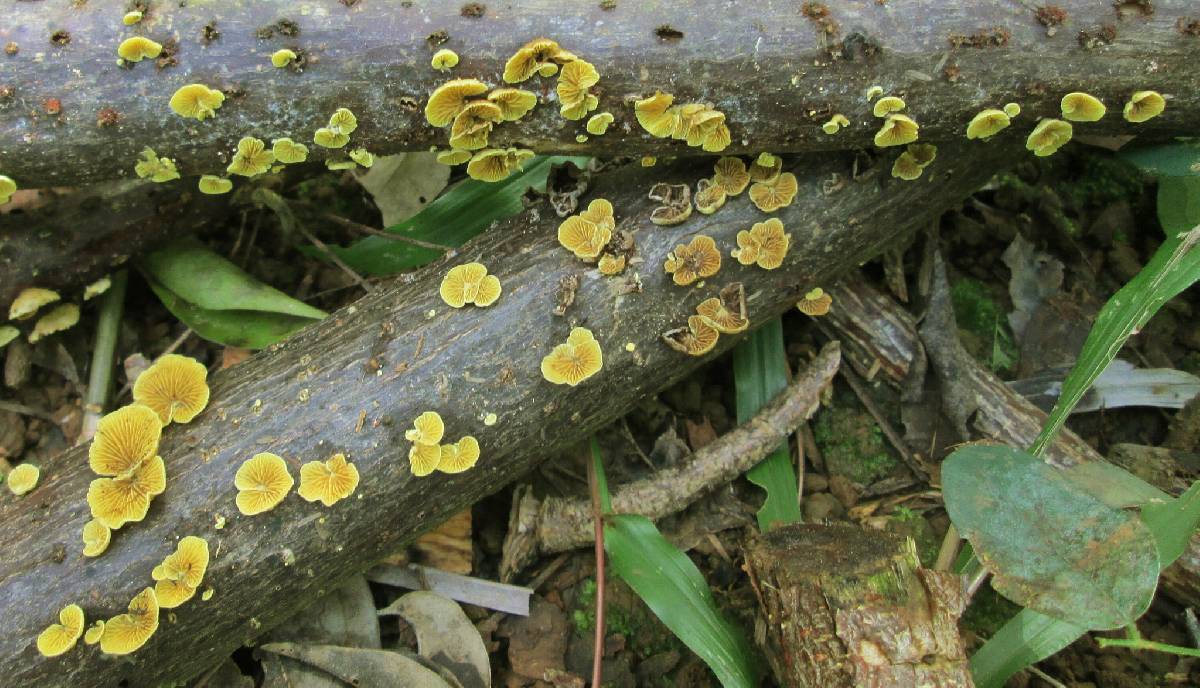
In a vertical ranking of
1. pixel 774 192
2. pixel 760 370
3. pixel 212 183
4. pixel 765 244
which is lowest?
pixel 760 370

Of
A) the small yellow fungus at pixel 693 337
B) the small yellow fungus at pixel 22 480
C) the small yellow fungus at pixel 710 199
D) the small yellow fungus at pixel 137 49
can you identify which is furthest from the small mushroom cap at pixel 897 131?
the small yellow fungus at pixel 22 480

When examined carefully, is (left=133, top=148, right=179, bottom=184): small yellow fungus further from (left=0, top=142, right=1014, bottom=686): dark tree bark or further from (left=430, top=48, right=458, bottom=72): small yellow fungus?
(left=430, top=48, right=458, bottom=72): small yellow fungus

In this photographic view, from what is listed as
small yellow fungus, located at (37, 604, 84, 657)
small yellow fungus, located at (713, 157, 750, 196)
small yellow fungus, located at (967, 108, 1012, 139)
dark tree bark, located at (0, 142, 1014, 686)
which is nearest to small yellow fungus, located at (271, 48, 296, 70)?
dark tree bark, located at (0, 142, 1014, 686)

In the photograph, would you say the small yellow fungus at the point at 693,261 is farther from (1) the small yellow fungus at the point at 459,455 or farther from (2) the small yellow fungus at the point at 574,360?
(1) the small yellow fungus at the point at 459,455

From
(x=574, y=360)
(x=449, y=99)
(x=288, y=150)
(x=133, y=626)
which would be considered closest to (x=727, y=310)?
(x=574, y=360)

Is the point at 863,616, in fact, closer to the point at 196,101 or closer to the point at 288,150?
the point at 288,150

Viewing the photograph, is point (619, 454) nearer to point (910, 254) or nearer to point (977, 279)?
point (910, 254)
